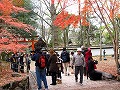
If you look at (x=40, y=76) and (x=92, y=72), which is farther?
(x=92, y=72)

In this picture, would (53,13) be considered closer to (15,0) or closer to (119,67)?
(15,0)

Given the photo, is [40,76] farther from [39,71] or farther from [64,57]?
[64,57]

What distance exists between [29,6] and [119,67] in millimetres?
20683

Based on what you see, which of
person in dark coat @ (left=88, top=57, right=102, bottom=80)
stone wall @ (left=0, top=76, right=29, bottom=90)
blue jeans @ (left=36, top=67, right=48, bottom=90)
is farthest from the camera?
person in dark coat @ (left=88, top=57, right=102, bottom=80)

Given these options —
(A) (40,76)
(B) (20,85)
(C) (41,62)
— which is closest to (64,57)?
(B) (20,85)

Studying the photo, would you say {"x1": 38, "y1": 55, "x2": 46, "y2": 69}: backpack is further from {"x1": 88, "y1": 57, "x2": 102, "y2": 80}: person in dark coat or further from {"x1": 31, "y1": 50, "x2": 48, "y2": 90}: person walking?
{"x1": 88, "y1": 57, "x2": 102, "y2": 80}: person in dark coat

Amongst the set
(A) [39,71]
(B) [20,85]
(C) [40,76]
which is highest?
(A) [39,71]

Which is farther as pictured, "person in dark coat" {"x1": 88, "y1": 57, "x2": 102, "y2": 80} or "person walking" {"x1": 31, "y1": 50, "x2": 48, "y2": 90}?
"person in dark coat" {"x1": 88, "y1": 57, "x2": 102, "y2": 80}

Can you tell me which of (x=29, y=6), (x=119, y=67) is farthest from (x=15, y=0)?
(x=119, y=67)

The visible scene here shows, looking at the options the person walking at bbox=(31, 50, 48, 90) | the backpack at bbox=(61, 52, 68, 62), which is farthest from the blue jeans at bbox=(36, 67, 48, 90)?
the backpack at bbox=(61, 52, 68, 62)

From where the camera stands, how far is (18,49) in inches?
733

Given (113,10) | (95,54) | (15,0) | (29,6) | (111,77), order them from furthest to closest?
(95,54)
(29,6)
(15,0)
(113,10)
(111,77)

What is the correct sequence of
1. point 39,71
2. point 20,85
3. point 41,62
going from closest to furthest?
1. point 41,62
2. point 39,71
3. point 20,85

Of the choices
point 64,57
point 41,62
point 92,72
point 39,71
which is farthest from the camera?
point 64,57
